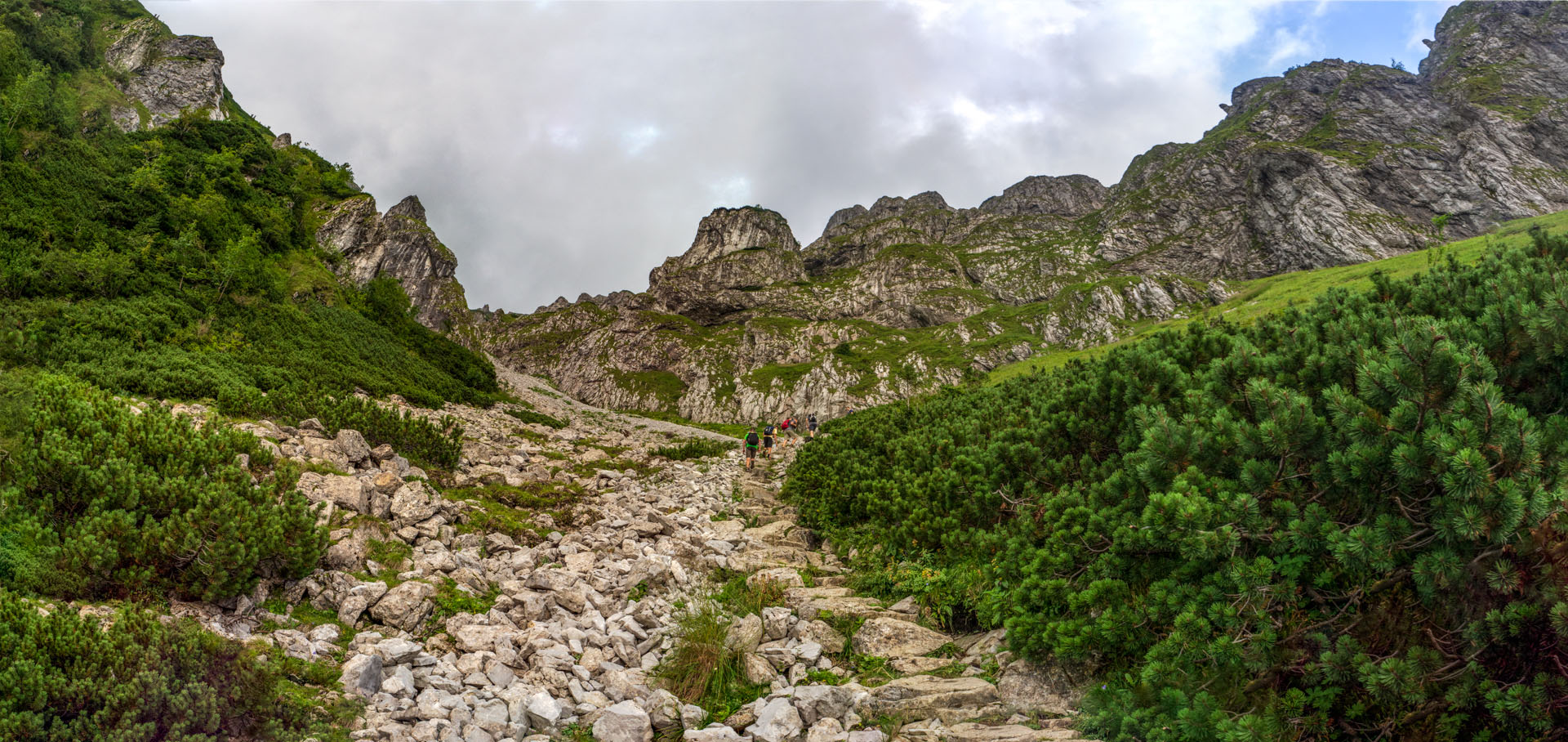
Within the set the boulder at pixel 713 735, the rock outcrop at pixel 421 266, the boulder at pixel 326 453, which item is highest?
the rock outcrop at pixel 421 266

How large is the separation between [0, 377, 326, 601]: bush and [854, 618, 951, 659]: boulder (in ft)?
23.3

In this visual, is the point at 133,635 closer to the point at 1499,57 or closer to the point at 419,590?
the point at 419,590

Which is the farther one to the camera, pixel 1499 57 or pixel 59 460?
pixel 1499 57

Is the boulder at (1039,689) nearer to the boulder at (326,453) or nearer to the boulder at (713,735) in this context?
the boulder at (713,735)

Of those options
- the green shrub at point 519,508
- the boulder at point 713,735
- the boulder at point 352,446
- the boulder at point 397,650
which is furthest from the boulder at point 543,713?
the boulder at point 352,446

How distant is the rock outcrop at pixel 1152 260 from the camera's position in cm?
12050

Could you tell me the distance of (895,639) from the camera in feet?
25.8

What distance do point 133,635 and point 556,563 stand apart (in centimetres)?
570

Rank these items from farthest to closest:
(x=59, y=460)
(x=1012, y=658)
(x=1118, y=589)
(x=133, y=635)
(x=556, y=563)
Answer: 1. (x=556, y=563)
2. (x=59, y=460)
3. (x=1012, y=658)
4. (x=1118, y=589)
5. (x=133, y=635)

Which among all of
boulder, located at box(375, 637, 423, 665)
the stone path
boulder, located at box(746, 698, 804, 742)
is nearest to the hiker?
the stone path

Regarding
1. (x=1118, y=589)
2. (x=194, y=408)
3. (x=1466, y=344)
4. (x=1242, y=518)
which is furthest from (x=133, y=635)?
(x=194, y=408)

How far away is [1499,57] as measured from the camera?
493 ft

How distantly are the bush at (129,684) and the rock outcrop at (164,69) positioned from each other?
310 feet

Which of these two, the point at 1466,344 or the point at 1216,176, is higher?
the point at 1216,176
